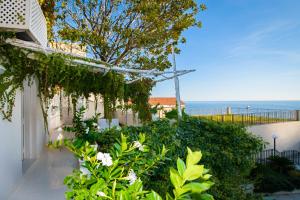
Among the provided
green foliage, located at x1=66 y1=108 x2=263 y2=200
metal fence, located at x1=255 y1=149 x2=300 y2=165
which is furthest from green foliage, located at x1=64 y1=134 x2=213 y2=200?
metal fence, located at x1=255 y1=149 x2=300 y2=165

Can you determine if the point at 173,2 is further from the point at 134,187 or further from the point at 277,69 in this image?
the point at 277,69

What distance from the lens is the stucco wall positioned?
5.04m

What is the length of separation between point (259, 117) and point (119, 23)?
40.9 feet

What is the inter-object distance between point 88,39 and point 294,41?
822 inches

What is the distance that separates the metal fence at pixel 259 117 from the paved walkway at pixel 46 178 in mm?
12883

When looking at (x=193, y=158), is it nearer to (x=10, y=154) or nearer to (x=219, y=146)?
(x=10, y=154)

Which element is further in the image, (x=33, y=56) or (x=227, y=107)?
(x=227, y=107)

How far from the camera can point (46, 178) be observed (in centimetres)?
664

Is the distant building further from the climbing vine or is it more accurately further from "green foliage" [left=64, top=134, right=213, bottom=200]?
"green foliage" [left=64, top=134, right=213, bottom=200]

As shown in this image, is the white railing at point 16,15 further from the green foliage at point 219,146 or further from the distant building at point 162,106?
the distant building at point 162,106

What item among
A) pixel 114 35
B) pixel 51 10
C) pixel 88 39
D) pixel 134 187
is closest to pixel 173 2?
pixel 114 35

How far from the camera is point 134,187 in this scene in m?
1.97

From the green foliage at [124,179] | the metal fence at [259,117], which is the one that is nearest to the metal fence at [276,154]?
the metal fence at [259,117]

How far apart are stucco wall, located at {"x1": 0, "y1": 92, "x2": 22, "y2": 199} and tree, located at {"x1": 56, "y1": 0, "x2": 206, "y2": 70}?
23.9ft
